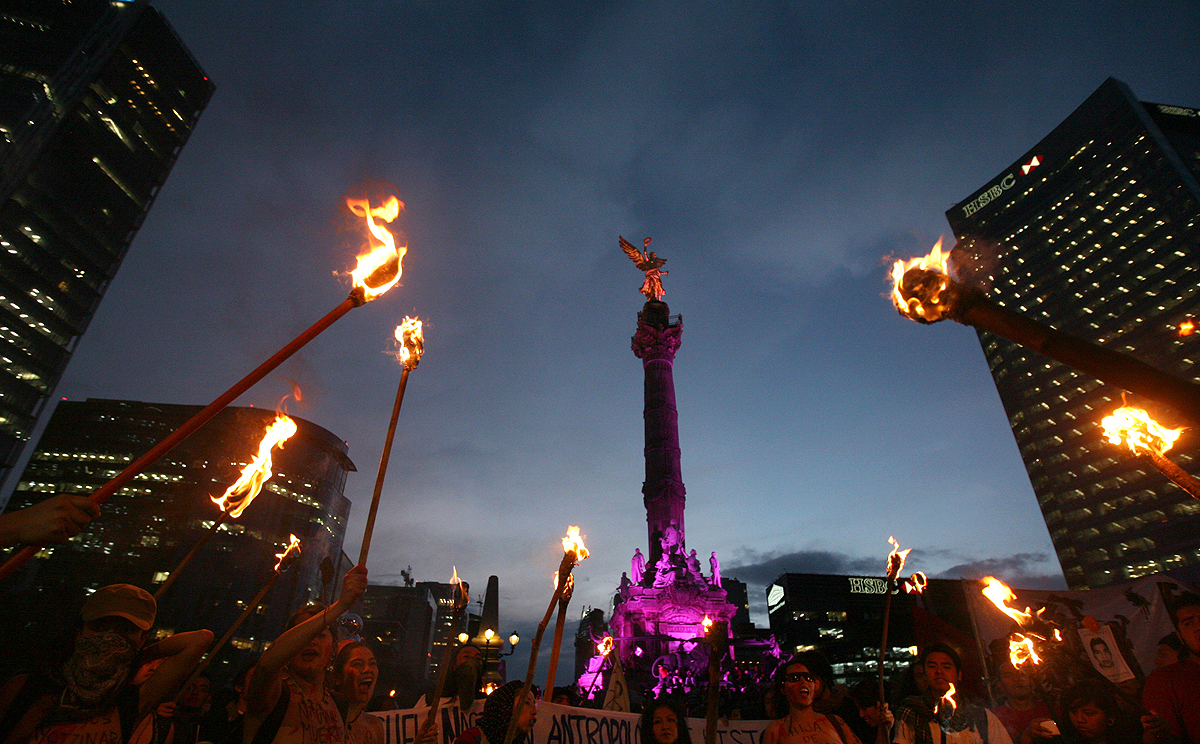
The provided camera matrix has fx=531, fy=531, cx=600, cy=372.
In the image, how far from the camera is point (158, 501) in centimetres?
7088

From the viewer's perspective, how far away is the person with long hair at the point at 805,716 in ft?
14.8

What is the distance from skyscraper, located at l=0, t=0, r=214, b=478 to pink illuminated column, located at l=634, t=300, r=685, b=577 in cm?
6514

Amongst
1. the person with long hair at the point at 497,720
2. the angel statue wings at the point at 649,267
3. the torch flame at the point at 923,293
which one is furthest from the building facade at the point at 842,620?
the torch flame at the point at 923,293

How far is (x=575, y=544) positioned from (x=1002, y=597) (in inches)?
278

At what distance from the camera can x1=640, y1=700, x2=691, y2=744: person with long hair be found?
204 inches

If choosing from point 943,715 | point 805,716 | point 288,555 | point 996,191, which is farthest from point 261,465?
point 996,191

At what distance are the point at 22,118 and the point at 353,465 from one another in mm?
60804

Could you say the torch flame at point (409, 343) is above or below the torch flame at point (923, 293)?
above

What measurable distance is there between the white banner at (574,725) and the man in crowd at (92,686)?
3.75 m

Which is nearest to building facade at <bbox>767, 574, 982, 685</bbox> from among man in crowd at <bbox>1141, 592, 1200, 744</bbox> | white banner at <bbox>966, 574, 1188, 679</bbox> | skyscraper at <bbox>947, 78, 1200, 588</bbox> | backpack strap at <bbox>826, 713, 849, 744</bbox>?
skyscraper at <bbox>947, 78, 1200, 588</bbox>

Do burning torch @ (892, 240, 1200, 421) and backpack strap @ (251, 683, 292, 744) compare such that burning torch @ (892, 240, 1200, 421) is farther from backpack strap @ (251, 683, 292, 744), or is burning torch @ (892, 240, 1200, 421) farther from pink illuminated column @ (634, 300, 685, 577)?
pink illuminated column @ (634, 300, 685, 577)

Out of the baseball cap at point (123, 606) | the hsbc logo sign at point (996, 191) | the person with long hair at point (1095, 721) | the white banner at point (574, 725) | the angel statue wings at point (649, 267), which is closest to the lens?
the baseball cap at point (123, 606)

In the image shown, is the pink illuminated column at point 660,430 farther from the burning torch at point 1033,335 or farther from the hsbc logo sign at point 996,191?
the hsbc logo sign at point 996,191

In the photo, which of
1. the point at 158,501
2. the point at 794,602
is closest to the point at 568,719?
the point at 794,602
